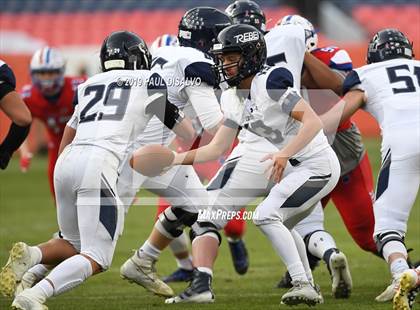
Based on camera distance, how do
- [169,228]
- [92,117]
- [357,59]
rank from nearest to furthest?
[92,117] < [169,228] < [357,59]

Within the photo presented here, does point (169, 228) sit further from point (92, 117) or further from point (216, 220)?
point (92, 117)

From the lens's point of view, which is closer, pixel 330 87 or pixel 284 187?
pixel 284 187

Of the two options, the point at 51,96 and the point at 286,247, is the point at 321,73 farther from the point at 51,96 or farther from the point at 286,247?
the point at 51,96

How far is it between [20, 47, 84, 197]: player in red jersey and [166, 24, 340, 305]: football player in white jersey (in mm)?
3312

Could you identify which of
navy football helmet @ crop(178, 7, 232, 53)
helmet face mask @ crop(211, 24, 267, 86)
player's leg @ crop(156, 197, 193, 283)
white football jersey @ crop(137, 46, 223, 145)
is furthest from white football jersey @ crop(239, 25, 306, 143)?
player's leg @ crop(156, 197, 193, 283)

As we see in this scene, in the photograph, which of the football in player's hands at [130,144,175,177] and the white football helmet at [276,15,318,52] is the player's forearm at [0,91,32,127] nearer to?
the football in player's hands at [130,144,175,177]

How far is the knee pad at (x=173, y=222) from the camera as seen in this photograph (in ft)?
20.1

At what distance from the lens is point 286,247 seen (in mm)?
5215

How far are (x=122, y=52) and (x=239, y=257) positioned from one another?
2.53 meters

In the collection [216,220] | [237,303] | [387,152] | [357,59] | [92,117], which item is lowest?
[357,59]

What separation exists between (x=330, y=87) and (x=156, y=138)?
1.28 meters

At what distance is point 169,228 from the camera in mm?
6148

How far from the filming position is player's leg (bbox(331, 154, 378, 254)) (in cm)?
638

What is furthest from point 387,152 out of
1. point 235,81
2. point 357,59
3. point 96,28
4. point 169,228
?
point 96,28
